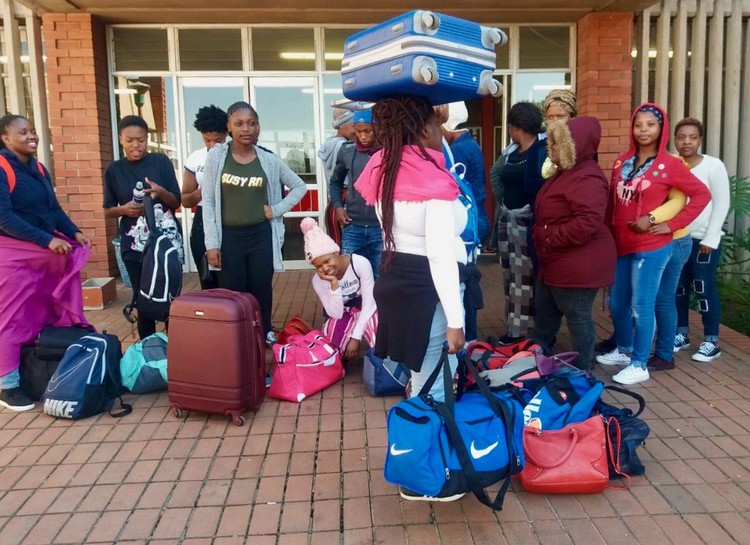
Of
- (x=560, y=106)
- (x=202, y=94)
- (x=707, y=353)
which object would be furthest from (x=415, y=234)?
(x=202, y=94)

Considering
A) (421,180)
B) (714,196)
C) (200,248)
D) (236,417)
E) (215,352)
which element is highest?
(421,180)

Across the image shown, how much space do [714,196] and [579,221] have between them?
1670 mm

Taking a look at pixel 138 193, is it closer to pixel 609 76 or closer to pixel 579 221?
pixel 579 221

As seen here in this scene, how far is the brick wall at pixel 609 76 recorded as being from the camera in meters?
8.10

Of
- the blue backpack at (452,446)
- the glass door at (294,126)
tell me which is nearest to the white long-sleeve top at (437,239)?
the blue backpack at (452,446)

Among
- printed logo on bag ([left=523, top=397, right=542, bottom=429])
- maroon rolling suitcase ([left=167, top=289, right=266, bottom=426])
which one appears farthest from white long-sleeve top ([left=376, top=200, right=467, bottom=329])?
maroon rolling suitcase ([left=167, top=289, right=266, bottom=426])

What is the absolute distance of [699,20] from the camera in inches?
322

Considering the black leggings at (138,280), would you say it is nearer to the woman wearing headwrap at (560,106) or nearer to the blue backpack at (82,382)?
the blue backpack at (82,382)

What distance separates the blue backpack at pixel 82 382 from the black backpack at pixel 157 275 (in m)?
0.51

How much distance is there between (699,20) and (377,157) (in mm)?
7210

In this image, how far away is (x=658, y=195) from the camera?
4.29 meters

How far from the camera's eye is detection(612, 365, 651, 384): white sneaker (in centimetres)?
448

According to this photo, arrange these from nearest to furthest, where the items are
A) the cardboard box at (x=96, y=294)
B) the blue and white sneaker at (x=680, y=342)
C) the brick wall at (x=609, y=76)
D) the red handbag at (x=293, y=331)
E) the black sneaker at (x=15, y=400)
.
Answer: the black sneaker at (x=15, y=400) → the red handbag at (x=293, y=331) → the blue and white sneaker at (x=680, y=342) → the cardboard box at (x=96, y=294) → the brick wall at (x=609, y=76)

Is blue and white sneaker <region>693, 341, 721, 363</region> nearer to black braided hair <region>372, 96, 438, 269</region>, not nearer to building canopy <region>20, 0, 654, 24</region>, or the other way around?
black braided hair <region>372, 96, 438, 269</region>
